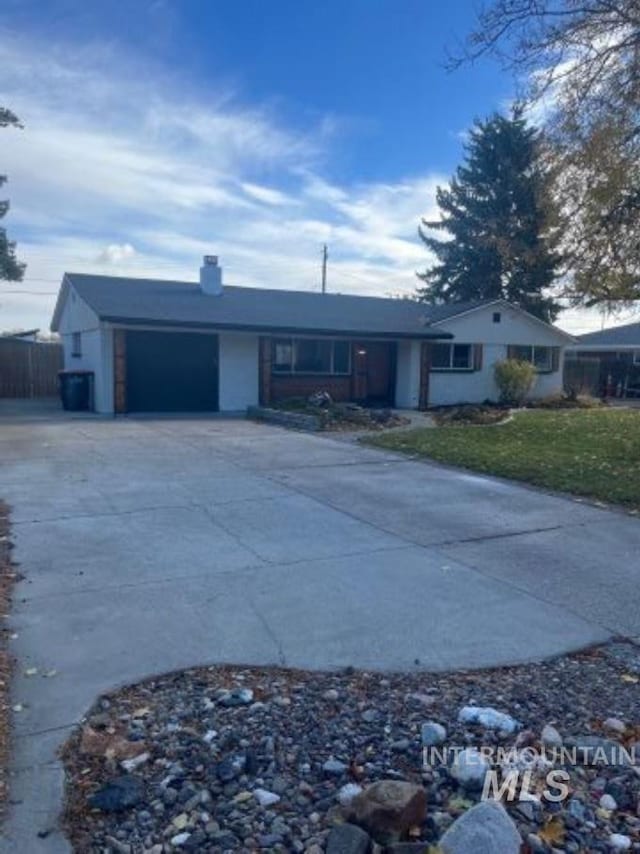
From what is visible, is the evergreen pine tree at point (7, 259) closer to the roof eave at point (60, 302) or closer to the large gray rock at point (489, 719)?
the roof eave at point (60, 302)

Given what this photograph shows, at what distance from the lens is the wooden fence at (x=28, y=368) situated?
76.6 ft

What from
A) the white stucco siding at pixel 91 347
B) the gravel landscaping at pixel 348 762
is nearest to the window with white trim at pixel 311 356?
the white stucco siding at pixel 91 347

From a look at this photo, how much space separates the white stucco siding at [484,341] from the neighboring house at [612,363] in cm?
268

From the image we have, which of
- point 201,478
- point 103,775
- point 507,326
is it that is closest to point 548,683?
point 103,775

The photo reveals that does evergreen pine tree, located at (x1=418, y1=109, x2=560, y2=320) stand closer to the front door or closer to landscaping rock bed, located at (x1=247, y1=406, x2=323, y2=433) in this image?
the front door

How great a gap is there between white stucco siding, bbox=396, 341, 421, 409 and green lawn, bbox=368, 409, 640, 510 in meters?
4.62

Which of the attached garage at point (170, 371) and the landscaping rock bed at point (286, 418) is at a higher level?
the attached garage at point (170, 371)

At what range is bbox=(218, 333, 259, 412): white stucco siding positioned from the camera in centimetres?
1922

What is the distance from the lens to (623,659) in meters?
3.76

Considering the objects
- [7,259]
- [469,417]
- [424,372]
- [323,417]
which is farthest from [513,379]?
[7,259]

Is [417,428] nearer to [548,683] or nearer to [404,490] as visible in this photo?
[404,490]

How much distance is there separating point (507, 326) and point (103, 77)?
1681 cm

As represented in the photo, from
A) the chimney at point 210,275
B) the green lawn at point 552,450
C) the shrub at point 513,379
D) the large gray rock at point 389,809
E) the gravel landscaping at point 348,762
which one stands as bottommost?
the gravel landscaping at point 348,762

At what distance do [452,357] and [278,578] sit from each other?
1868cm
